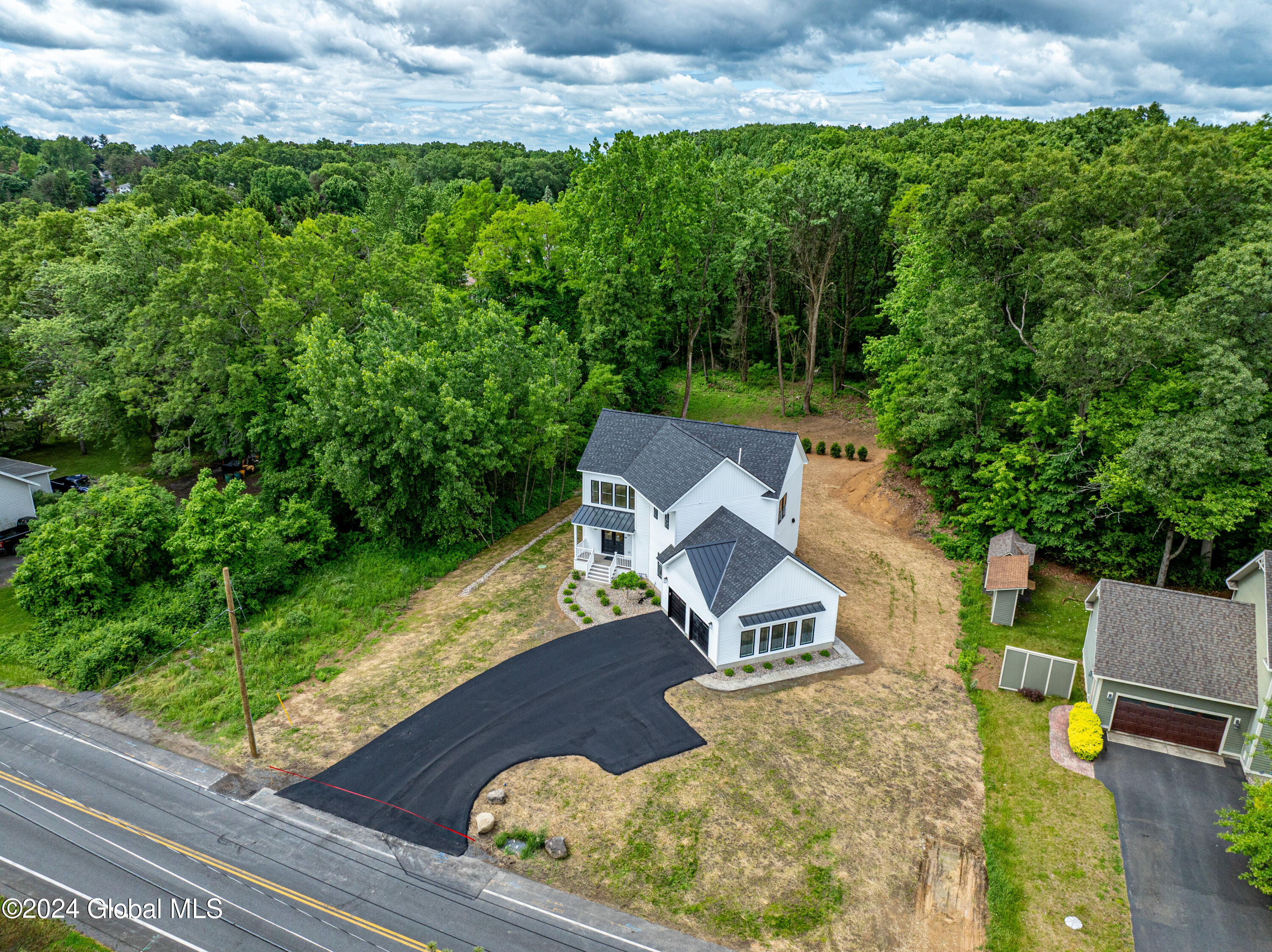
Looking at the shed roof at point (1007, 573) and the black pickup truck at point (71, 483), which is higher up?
the shed roof at point (1007, 573)

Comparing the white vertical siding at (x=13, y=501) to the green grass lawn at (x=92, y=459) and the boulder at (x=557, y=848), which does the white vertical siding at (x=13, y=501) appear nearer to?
the green grass lawn at (x=92, y=459)

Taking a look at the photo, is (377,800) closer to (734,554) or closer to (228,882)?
(228,882)

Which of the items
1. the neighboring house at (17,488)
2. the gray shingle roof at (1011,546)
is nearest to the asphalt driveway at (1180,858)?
the gray shingle roof at (1011,546)

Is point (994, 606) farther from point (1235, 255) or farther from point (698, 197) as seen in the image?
point (698, 197)

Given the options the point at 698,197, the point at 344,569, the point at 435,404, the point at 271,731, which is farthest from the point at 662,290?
the point at 271,731

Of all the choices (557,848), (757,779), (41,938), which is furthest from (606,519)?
(41,938)
